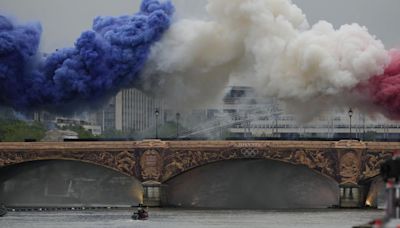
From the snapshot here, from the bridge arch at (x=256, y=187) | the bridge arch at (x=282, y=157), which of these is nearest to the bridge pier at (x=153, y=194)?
the bridge arch at (x=282, y=157)

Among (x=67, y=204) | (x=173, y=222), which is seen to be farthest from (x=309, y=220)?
(x=67, y=204)

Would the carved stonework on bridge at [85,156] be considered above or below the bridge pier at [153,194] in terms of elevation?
above

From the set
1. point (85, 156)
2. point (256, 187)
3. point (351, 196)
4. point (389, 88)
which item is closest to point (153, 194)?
point (85, 156)

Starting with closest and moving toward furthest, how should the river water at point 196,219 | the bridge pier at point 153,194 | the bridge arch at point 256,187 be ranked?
the river water at point 196,219 < the bridge pier at point 153,194 < the bridge arch at point 256,187

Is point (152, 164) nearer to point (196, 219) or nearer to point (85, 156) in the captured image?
point (85, 156)

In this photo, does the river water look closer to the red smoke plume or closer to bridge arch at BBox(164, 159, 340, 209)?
the red smoke plume

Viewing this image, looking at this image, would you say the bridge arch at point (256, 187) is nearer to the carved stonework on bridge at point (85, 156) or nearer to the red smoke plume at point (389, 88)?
the carved stonework on bridge at point (85, 156)

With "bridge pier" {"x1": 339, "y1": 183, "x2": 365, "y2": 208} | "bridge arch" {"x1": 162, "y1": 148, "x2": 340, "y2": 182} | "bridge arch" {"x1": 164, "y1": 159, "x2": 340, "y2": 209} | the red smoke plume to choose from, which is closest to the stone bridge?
"bridge arch" {"x1": 162, "y1": 148, "x2": 340, "y2": 182}
